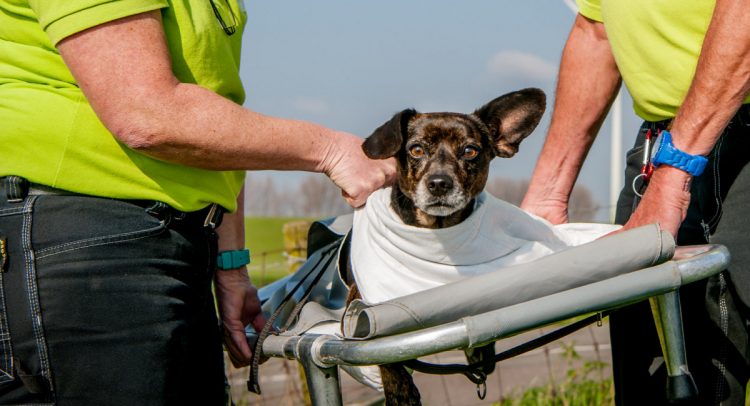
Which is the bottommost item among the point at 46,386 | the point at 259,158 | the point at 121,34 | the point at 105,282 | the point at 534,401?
the point at 534,401

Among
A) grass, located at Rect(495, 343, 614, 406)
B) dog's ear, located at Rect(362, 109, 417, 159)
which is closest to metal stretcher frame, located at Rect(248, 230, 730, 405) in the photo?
dog's ear, located at Rect(362, 109, 417, 159)

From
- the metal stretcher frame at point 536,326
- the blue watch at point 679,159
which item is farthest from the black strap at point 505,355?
the blue watch at point 679,159

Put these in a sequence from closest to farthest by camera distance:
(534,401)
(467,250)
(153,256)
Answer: (153,256) < (467,250) < (534,401)

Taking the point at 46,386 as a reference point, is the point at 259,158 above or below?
above

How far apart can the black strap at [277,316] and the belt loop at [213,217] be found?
0.25 meters

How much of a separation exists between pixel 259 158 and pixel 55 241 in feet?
1.35

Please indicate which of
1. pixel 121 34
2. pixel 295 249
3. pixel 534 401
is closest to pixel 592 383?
pixel 534 401

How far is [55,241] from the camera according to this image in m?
1.57

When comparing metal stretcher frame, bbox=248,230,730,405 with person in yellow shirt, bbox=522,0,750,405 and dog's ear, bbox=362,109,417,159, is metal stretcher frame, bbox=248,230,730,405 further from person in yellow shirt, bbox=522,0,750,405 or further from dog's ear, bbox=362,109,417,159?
dog's ear, bbox=362,109,417,159

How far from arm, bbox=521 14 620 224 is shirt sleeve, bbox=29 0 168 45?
147 centimetres

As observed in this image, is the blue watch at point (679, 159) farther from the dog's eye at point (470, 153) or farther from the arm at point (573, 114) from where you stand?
the dog's eye at point (470, 153)

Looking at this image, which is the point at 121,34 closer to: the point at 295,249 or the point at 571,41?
the point at 571,41

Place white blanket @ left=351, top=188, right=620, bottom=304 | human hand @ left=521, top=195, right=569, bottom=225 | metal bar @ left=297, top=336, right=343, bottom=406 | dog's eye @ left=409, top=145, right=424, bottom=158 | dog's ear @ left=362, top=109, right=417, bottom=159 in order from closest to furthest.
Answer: metal bar @ left=297, top=336, right=343, bottom=406, white blanket @ left=351, top=188, right=620, bottom=304, dog's ear @ left=362, top=109, right=417, bottom=159, human hand @ left=521, top=195, right=569, bottom=225, dog's eye @ left=409, top=145, right=424, bottom=158

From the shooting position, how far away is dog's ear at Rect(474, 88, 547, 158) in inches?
96.8
